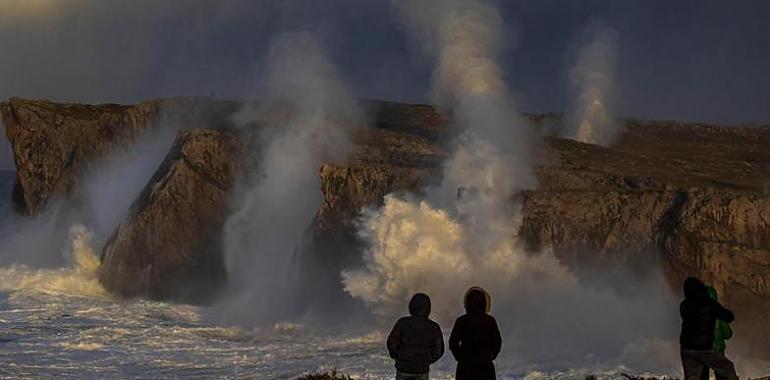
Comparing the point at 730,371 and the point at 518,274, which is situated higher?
the point at 518,274

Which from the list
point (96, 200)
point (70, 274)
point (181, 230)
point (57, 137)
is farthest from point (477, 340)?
point (57, 137)

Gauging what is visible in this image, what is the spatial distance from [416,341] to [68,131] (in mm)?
40201

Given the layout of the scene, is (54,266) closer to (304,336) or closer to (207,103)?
(207,103)

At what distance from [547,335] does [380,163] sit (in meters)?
10.8

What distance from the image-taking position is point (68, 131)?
1775 inches

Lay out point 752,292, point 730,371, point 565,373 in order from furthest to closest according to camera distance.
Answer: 1. point 752,292
2. point 565,373
3. point 730,371

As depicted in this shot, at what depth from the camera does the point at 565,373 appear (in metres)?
17.0

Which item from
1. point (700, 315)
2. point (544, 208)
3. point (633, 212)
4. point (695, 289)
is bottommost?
point (700, 315)

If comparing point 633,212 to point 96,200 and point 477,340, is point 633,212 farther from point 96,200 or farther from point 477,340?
point 96,200

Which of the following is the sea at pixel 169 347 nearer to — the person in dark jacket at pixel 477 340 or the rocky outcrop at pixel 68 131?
the person in dark jacket at pixel 477 340

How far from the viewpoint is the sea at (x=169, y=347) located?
1847 centimetres

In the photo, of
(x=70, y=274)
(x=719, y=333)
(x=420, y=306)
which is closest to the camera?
(x=420, y=306)

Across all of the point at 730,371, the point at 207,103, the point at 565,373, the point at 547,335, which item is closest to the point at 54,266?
the point at 207,103

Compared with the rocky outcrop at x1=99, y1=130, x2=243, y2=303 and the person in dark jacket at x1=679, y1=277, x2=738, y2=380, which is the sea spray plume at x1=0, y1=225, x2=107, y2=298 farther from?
the person in dark jacket at x1=679, y1=277, x2=738, y2=380
